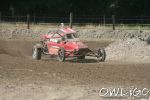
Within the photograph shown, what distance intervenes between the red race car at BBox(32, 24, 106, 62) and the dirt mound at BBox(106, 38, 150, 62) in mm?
1174

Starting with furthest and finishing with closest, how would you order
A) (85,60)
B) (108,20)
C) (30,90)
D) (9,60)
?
(108,20) → (85,60) → (9,60) → (30,90)

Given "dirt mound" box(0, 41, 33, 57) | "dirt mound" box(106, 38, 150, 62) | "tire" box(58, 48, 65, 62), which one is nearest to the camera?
"tire" box(58, 48, 65, 62)

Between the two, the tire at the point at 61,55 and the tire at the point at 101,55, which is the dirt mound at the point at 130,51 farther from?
the tire at the point at 61,55

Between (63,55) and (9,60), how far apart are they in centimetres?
230

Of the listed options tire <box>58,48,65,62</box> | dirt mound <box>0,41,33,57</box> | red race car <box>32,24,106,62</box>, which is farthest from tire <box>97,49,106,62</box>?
dirt mound <box>0,41,33,57</box>

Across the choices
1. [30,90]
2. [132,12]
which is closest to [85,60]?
[30,90]

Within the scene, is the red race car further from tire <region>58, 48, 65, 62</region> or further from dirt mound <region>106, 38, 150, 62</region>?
dirt mound <region>106, 38, 150, 62</region>

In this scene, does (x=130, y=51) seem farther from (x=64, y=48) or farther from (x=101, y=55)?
(x=64, y=48)

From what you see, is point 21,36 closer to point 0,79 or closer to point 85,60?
point 85,60

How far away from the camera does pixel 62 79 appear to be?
1598cm

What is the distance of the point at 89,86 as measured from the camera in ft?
47.6

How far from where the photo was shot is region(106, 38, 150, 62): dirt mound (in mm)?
22734

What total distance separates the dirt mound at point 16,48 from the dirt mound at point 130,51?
476cm

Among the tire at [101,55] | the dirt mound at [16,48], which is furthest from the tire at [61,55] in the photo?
the dirt mound at [16,48]
